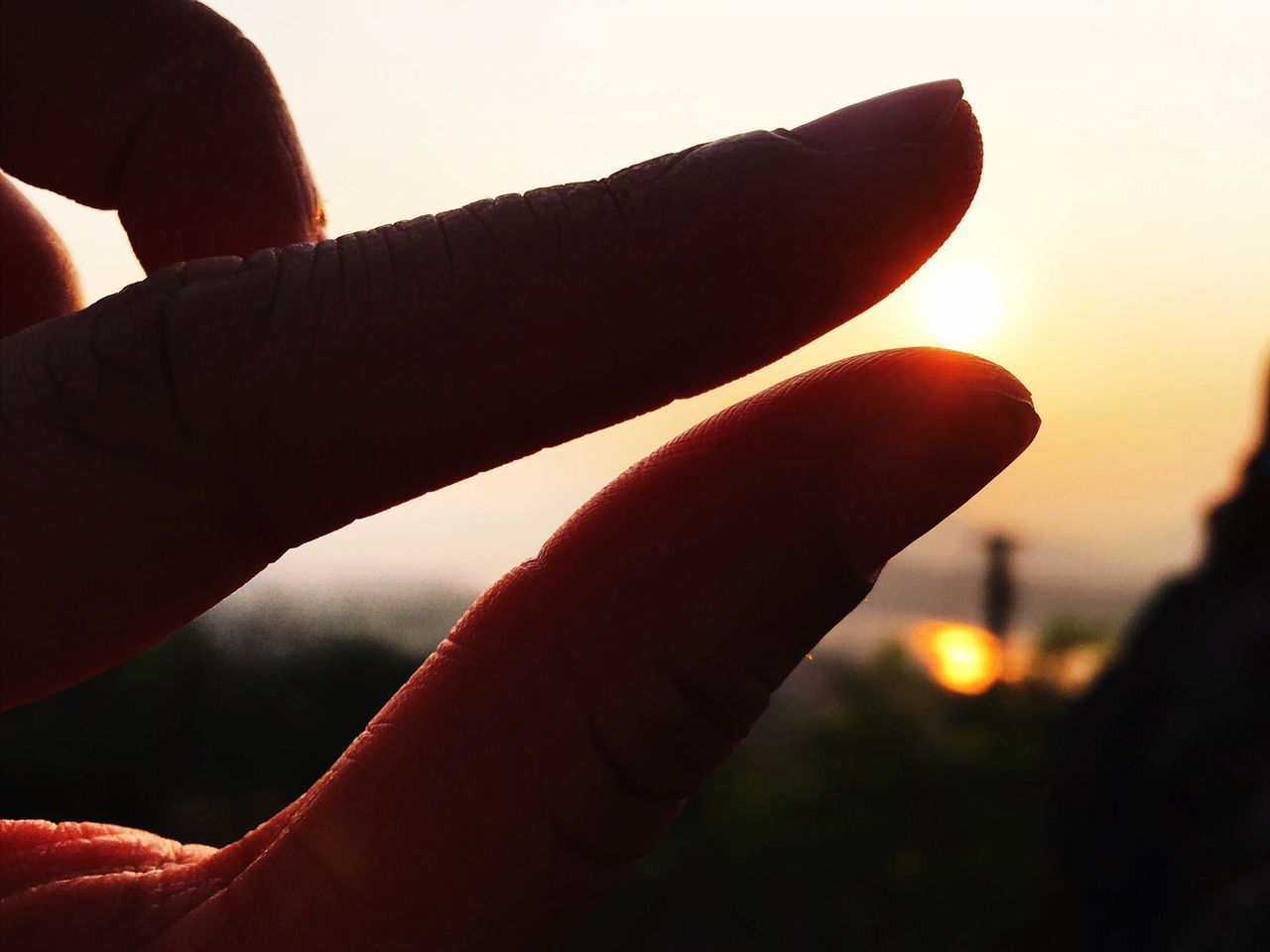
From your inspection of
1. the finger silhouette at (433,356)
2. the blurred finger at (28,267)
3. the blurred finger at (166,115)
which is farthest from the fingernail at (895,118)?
the blurred finger at (28,267)

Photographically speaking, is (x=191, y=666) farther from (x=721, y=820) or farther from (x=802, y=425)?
(x=802, y=425)

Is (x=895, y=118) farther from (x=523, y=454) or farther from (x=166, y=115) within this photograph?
(x=166, y=115)

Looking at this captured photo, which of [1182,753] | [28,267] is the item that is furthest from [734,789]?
[28,267]

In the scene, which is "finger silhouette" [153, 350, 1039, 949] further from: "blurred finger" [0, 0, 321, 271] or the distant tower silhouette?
the distant tower silhouette

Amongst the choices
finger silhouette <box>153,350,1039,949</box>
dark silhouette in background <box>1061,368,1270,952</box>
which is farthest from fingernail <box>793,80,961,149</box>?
dark silhouette in background <box>1061,368,1270,952</box>

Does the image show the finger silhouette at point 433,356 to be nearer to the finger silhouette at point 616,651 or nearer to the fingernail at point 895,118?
the fingernail at point 895,118

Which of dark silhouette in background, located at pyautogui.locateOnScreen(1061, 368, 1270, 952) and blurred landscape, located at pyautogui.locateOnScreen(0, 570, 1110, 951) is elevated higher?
dark silhouette in background, located at pyautogui.locateOnScreen(1061, 368, 1270, 952)
